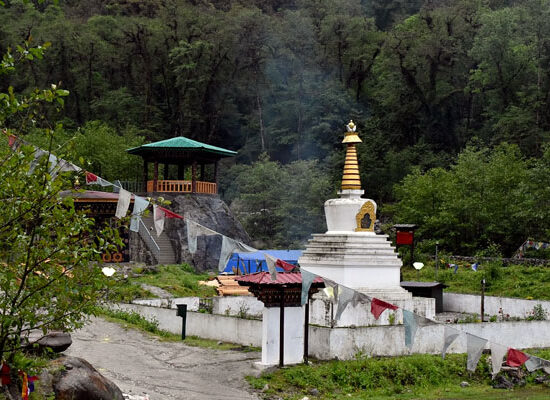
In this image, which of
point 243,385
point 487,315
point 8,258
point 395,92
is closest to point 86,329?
point 243,385

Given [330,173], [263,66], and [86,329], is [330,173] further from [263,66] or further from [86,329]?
[86,329]

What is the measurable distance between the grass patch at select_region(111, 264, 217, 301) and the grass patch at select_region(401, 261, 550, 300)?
419 inches

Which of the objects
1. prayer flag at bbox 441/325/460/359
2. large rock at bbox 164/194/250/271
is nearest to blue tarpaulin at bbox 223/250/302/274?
large rock at bbox 164/194/250/271

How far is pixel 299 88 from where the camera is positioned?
59.8 meters

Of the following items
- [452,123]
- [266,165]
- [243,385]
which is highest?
[452,123]

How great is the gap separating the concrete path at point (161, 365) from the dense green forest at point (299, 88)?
26.6m

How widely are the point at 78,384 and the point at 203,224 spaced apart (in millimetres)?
26408

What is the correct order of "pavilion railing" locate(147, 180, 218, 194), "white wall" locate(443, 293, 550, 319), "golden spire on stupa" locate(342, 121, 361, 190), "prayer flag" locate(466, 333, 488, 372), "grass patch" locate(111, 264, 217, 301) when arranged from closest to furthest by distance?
"prayer flag" locate(466, 333, 488, 372) < "golden spire on stupa" locate(342, 121, 361, 190) < "white wall" locate(443, 293, 550, 319) < "grass patch" locate(111, 264, 217, 301) < "pavilion railing" locate(147, 180, 218, 194)

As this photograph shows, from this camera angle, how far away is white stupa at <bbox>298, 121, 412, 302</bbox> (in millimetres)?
23562

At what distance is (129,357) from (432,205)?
27.0 metres

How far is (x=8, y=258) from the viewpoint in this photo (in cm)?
947

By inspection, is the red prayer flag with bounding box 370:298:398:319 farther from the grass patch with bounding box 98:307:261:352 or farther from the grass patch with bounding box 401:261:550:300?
the grass patch with bounding box 401:261:550:300

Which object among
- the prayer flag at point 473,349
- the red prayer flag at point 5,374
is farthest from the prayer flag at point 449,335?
the red prayer flag at point 5,374

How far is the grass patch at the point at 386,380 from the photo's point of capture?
16.6 metres
